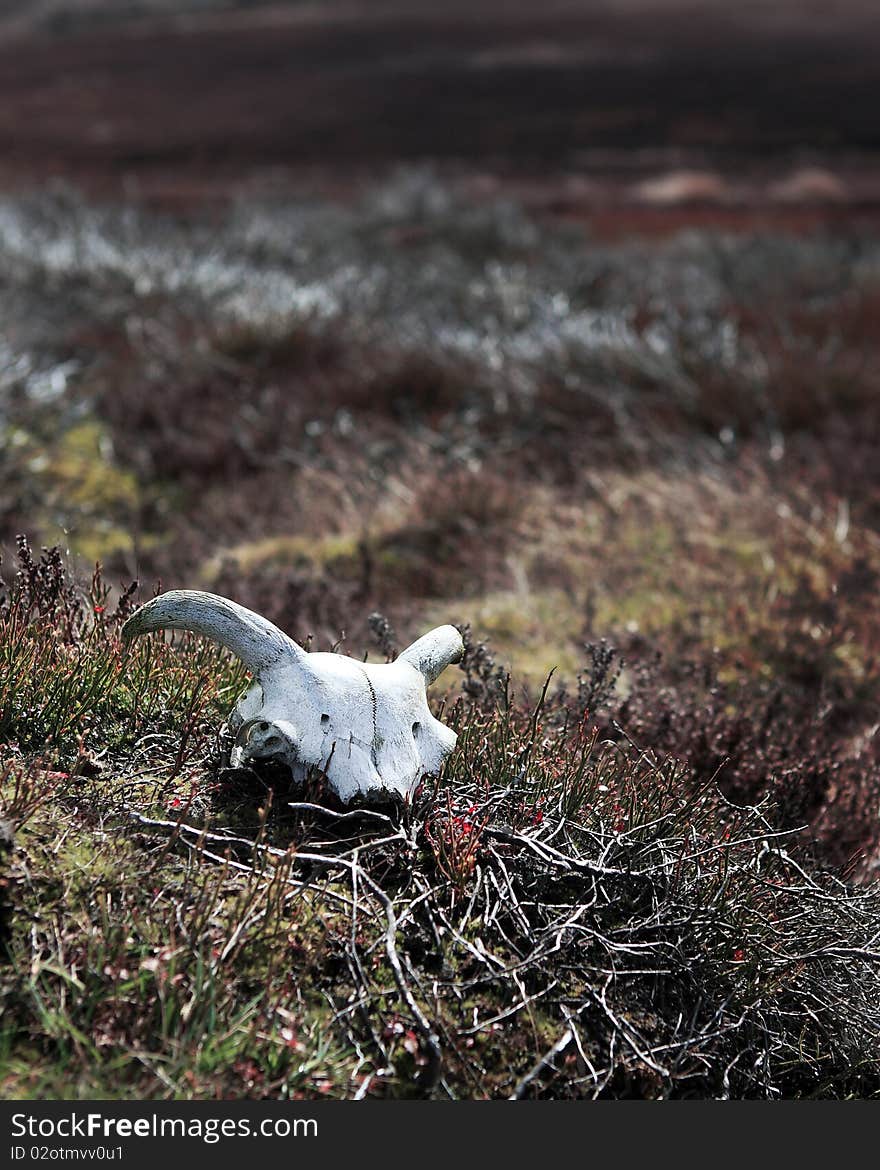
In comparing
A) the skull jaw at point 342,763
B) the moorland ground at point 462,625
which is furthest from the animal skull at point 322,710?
the moorland ground at point 462,625

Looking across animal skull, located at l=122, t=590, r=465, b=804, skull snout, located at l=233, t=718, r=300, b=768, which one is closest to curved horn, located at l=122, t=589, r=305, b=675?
animal skull, located at l=122, t=590, r=465, b=804

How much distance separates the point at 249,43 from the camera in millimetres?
30000

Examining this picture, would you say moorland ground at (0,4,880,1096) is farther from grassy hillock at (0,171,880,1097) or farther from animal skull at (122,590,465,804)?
animal skull at (122,590,465,804)

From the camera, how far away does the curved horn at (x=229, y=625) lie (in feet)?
9.21

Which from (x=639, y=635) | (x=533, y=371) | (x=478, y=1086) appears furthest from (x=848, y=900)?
(x=533, y=371)

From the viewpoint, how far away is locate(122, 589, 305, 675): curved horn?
281 centimetres

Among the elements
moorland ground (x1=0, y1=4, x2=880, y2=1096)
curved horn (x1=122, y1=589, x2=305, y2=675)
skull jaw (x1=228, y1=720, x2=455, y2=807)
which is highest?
curved horn (x1=122, y1=589, x2=305, y2=675)

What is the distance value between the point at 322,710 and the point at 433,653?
0.44 metres

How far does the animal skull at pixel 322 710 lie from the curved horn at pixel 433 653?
13 millimetres

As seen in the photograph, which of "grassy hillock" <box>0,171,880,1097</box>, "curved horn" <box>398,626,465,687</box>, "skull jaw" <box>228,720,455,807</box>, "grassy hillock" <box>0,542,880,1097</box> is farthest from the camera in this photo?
"curved horn" <box>398,626,465,687</box>

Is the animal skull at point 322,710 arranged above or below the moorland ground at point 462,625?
above

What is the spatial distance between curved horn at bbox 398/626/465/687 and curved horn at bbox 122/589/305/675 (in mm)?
331

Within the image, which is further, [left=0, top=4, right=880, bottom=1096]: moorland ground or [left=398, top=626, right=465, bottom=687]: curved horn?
[left=398, top=626, right=465, bottom=687]: curved horn

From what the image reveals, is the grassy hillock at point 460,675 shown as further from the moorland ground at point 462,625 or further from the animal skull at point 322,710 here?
the animal skull at point 322,710
